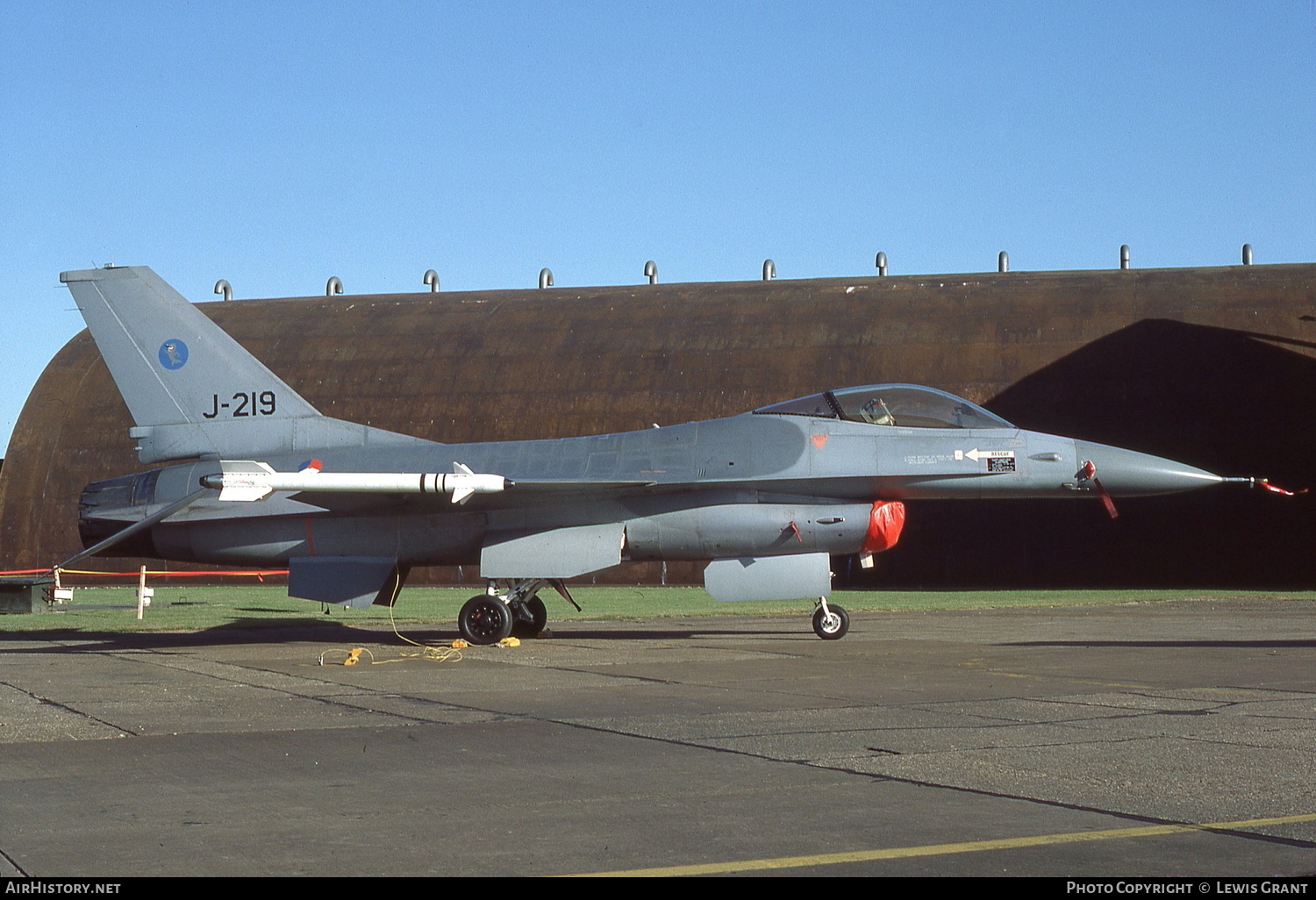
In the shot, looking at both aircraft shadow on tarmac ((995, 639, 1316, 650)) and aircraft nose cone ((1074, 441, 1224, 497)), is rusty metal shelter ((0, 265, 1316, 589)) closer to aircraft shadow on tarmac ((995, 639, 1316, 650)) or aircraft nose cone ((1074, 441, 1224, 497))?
aircraft nose cone ((1074, 441, 1224, 497))

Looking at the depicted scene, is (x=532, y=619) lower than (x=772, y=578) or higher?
lower

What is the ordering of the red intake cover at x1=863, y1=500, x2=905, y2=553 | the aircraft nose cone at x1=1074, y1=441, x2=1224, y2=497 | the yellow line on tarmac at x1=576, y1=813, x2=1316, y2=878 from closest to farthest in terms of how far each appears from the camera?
1. the yellow line on tarmac at x1=576, y1=813, x2=1316, y2=878
2. the aircraft nose cone at x1=1074, y1=441, x2=1224, y2=497
3. the red intake cover at x1=863, y1=500, x2=905, y2=553

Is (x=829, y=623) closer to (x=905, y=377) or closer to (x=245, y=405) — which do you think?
(x=245, y=405)

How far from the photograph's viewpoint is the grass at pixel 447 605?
21.0 meters

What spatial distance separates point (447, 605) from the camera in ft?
82.3

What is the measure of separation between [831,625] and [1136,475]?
415 centimetres

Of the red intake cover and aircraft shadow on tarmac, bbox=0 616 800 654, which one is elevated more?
the red intake cover

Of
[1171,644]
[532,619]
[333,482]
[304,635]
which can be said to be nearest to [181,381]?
[333,482]

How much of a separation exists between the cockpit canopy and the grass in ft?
21.2

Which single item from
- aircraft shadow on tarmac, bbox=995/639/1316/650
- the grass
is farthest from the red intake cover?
the grass

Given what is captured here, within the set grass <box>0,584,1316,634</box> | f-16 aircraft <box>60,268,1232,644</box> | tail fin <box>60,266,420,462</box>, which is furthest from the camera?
grass <box>0,584,1316,634</box>

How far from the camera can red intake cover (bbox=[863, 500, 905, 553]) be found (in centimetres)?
1622
